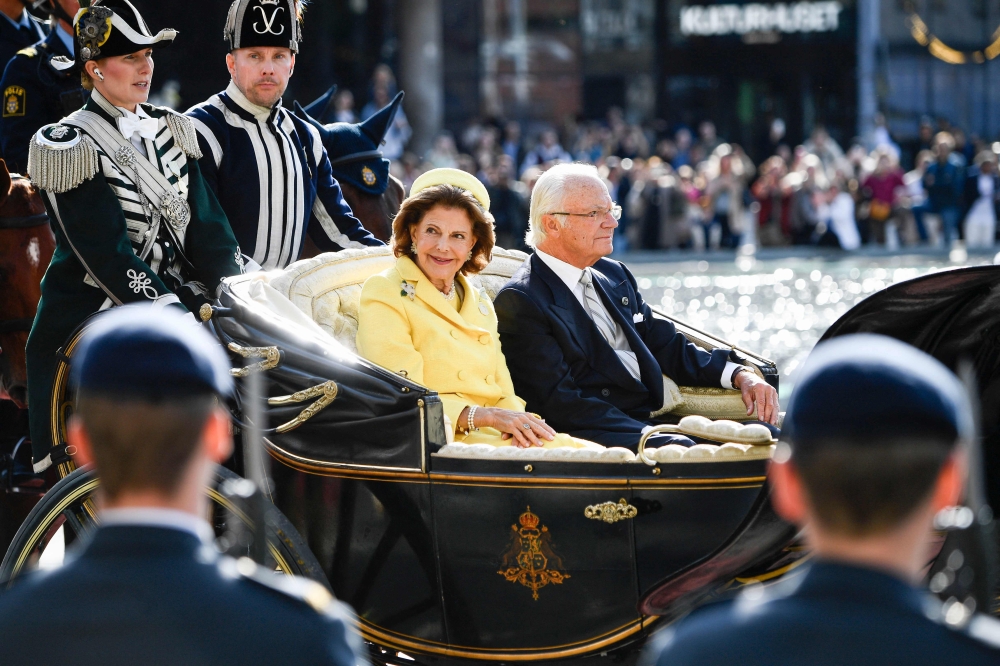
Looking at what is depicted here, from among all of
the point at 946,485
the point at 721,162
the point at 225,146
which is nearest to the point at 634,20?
the point at 721,162

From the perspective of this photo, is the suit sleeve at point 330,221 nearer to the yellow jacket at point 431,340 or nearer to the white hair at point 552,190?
the white hair at point 552,190

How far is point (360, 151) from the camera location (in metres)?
5.80

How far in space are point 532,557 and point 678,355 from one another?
1253 mm

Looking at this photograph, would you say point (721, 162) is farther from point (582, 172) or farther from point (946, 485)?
point (946, 485)

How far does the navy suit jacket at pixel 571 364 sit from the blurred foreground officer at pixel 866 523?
97.7 inches

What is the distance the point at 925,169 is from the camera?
1891 centimetres

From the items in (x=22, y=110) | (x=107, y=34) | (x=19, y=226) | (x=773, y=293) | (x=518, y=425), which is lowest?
(x=773, y=293)

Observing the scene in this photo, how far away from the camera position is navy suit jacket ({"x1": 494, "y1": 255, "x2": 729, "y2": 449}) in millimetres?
4113

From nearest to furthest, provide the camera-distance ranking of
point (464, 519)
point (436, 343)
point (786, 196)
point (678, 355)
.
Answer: point (464, 519) < point (436, 343) < point (678, 355) < point (786, 196)

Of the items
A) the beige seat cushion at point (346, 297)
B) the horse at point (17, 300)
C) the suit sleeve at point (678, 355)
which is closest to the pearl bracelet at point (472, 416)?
the beige seat cushion at point (346, 297)

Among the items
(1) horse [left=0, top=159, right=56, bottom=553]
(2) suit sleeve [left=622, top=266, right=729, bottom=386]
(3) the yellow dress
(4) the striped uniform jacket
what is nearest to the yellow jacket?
(3) the yellow dress

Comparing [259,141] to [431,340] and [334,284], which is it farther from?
[431,340]

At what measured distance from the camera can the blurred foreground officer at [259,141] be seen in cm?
465

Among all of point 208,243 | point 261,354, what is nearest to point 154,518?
point 261,354
